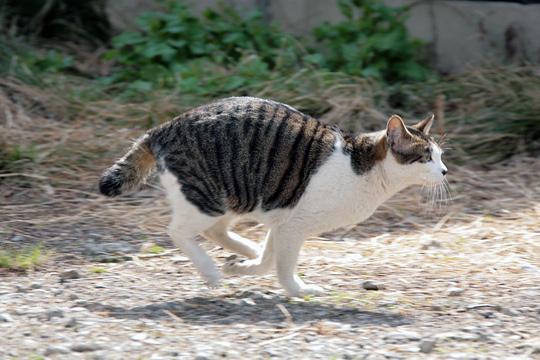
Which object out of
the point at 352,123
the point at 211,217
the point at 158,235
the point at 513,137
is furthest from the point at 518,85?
the point at 211,217

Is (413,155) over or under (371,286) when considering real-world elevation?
over

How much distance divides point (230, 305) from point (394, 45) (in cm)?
395

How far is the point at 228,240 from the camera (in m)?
5.28

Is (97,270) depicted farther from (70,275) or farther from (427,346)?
(427,346)

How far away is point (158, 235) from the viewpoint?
605 cm

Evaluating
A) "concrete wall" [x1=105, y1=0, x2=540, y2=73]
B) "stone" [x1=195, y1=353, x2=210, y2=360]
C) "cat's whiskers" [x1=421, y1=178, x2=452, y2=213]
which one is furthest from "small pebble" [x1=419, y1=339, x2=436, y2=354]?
"concrete wall" [x1=105, y1=0, x2=540, y2=73]

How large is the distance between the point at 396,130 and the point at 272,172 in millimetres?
620

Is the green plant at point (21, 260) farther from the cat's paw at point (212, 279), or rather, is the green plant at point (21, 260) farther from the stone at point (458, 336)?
the stone at point (458, 336)

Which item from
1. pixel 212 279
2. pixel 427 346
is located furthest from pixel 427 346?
pixel 212 279

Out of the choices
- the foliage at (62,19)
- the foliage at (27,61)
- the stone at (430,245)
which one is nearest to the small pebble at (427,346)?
the stone at (430,245)

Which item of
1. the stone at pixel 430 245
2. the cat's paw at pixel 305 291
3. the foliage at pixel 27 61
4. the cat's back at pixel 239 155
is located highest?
the foliage at pixel 27 61

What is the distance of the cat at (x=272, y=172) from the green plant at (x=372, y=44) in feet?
10.3

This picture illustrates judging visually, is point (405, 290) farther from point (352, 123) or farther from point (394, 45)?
point (394, 45)

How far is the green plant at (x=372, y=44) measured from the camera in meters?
8.20
